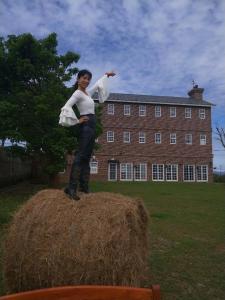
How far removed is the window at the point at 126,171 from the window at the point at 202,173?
760 cm

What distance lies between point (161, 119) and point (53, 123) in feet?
97.3

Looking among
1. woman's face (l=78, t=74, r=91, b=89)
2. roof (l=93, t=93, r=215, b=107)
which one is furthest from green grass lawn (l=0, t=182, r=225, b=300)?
roof (l=93, t=93, r=215, b=107)

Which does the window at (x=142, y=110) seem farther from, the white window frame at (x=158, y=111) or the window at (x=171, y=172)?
the window at (x=171, y=172)

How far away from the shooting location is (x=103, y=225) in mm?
4684

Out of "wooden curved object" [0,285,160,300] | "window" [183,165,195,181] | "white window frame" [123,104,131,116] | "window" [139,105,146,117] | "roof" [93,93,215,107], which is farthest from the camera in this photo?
"window" [183,165,195,181]

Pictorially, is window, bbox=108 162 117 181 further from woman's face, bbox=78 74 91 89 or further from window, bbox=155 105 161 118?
woman's face, bbox=78 74 91 89

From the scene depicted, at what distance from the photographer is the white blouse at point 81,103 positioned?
222 inches

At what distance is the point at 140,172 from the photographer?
47656 millimetres

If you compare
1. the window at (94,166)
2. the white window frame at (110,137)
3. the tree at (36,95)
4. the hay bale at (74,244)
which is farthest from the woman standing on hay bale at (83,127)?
the white window frame at (110,137)

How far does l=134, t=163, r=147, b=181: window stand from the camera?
47438 millimetres

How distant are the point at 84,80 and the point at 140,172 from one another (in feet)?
137

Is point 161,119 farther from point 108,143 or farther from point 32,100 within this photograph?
point 32,100

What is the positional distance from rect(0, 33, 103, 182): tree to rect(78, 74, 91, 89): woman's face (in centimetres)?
1393

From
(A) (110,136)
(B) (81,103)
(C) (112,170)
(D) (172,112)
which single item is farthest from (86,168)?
(D) (172,112)
